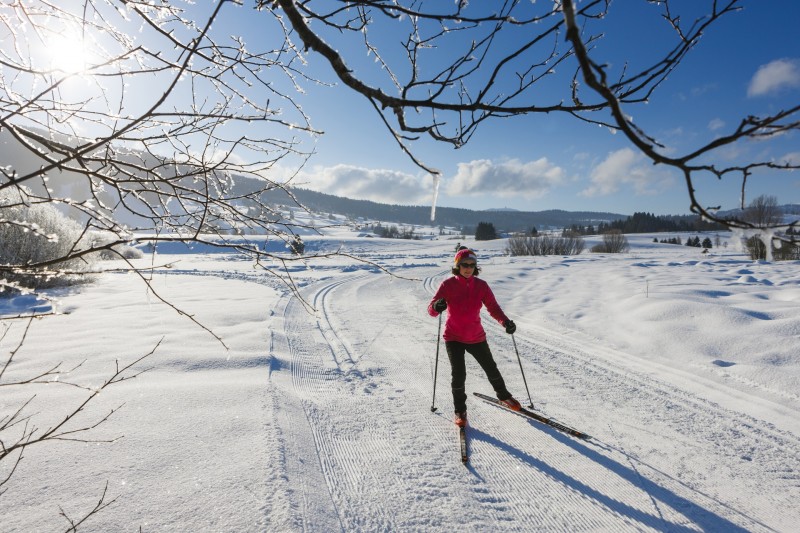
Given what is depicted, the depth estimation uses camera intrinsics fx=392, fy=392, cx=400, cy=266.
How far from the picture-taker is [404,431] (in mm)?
3672

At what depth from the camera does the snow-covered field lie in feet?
8.41

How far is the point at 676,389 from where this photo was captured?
460 centimetres

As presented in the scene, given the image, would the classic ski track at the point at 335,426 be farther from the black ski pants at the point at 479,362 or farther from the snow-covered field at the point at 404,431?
the black ski pants at the point at 479,362

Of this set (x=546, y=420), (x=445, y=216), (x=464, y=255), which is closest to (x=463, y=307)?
(x=464, y=255)

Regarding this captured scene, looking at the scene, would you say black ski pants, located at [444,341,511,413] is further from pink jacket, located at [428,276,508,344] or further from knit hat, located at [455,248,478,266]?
knit hat, located at [455,248,478,266]

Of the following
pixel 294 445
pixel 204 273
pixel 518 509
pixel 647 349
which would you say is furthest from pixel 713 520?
pixel 204 273

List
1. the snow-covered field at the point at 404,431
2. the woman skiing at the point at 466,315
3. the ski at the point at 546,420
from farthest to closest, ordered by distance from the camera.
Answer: the woman skiing at the point at 466,315 < the ski at the point at 546,420 < the snow-covered field at the point at 404,431

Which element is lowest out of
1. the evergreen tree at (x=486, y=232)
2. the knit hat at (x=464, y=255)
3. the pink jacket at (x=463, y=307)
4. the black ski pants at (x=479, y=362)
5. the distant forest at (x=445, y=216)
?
the black ski pants at (x=479, y=362)

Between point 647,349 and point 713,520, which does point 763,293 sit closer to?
point 647,349

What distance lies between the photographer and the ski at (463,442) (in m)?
3.22

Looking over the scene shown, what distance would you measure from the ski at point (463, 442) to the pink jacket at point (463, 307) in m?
0.94

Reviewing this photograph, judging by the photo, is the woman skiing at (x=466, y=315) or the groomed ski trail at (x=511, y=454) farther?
the woman skiing at (x=466, y=315)

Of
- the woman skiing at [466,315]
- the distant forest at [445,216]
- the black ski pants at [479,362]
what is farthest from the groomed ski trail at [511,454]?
the distant forest at [445,216]

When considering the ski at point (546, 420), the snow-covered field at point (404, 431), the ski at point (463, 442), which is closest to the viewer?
the snow-covered field at point (404, 431)
